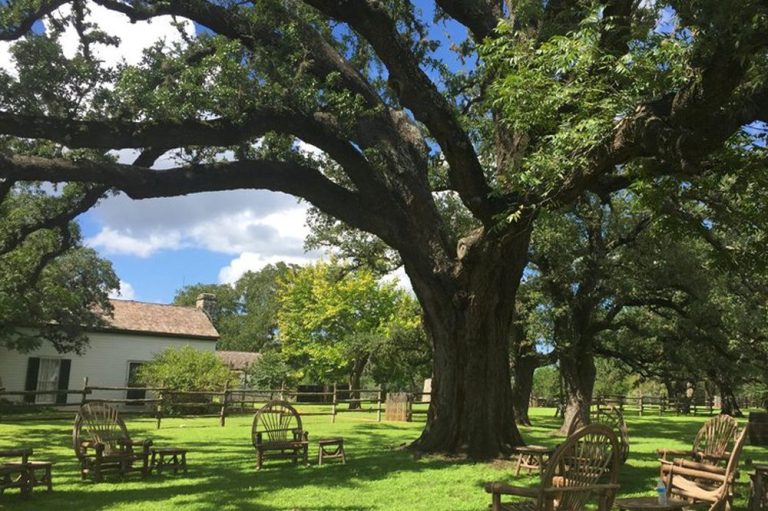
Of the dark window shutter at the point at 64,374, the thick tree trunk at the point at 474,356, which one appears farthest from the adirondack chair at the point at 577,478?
the dark window shutter at the point at 64,374

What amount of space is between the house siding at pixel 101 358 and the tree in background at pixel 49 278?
86 cm

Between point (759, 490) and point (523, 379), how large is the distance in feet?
50.3

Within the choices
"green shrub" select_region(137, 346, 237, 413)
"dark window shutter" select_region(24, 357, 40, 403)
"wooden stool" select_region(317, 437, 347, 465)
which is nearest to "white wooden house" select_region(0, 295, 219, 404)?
"dark window shutter" select_region(24, 357, 40, 403)

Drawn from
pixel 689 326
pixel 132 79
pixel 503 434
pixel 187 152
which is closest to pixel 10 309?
pixel 187 152

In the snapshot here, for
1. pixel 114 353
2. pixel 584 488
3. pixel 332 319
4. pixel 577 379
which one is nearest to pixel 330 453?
pixel 584 488

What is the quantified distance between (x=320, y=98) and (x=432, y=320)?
4688 mm

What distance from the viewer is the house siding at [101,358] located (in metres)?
27.2

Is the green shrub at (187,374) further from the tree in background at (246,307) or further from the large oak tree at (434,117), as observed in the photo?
the tree in background at (246,307)

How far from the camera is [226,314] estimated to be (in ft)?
253

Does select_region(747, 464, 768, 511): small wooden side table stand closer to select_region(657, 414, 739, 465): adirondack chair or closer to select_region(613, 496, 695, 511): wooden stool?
select_region(657, 414, 739, 465): adirondack chair

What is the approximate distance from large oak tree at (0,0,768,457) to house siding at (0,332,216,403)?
18.4 meters

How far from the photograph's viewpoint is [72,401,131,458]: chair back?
9.62 metres

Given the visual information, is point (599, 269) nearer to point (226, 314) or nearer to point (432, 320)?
point (432, 320)

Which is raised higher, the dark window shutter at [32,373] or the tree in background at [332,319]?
the tree in background at [332,319]
